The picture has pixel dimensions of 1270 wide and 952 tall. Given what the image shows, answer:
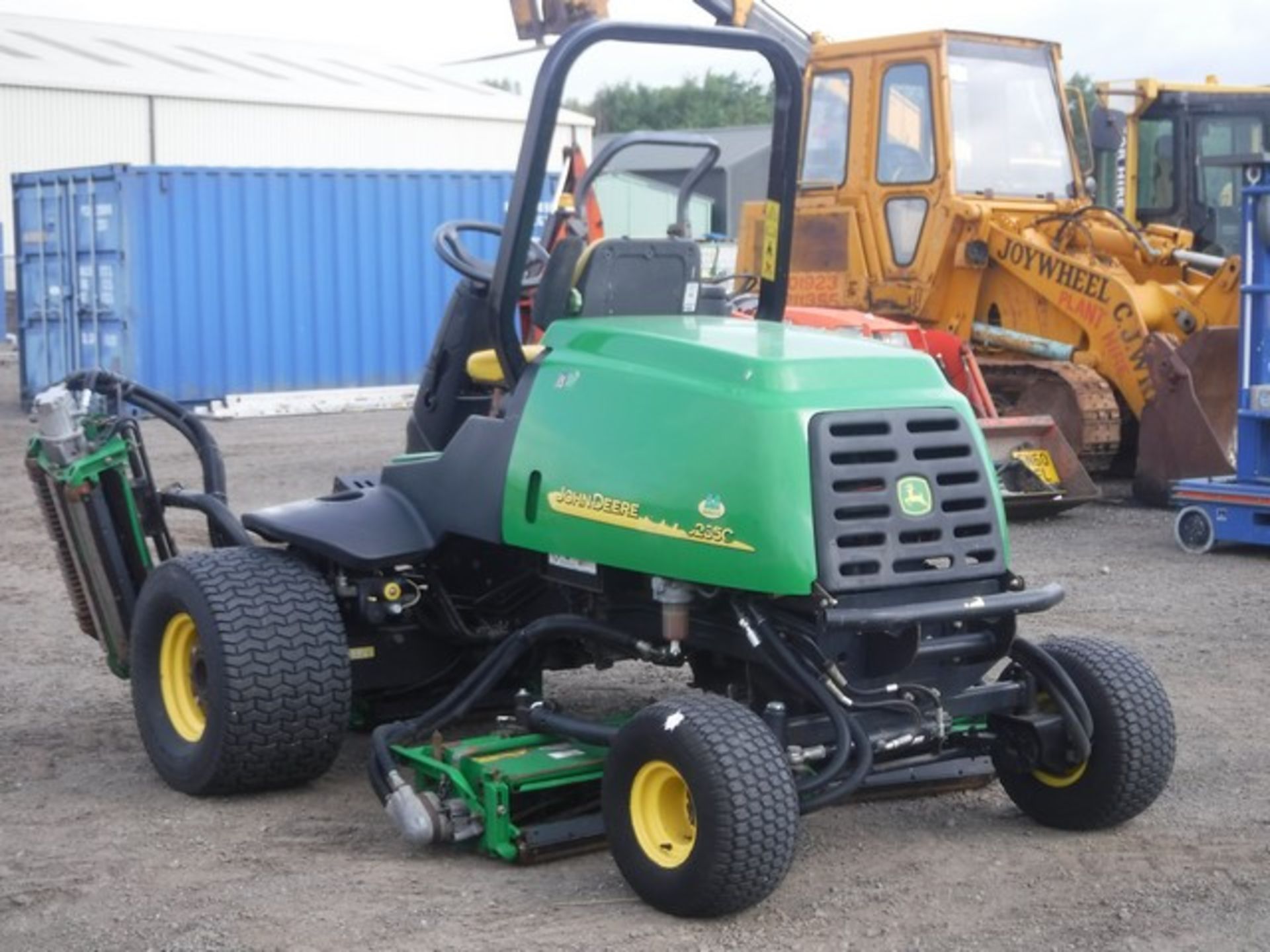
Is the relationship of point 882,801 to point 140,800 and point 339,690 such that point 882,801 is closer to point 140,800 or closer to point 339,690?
point 339,690

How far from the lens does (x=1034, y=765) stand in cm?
548

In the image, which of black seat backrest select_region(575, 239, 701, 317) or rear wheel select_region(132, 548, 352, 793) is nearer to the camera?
rear wheel select_region(132, 548, 352, 793)

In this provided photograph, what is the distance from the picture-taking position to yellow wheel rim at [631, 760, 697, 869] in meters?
4.88

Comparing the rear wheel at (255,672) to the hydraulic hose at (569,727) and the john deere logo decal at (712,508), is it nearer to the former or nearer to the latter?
the hydraulic hose at (569,727)

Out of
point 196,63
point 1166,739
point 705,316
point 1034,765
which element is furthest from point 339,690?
point 196,63

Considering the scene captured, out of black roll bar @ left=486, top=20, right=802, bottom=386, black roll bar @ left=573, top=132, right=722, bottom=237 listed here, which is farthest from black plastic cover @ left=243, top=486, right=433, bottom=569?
black roll bar @ left=573, top=132, right=722, bottom=237

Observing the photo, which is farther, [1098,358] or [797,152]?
[1098,358]

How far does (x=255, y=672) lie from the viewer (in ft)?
18.5

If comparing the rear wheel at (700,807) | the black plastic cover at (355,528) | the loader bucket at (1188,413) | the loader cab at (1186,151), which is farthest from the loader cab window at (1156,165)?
the rear wheel at (700,807)

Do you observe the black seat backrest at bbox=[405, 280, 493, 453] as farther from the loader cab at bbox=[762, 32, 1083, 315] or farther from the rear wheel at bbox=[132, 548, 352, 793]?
the loader cab at bbox=[762, 32, 1083, 315]

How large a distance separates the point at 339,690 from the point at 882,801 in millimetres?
1609

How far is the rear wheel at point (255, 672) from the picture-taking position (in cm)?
566

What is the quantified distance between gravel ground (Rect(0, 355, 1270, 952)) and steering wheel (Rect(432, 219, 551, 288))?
1.58 metres

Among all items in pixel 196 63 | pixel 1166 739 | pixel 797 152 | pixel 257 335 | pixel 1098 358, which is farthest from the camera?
pixel 196 63
